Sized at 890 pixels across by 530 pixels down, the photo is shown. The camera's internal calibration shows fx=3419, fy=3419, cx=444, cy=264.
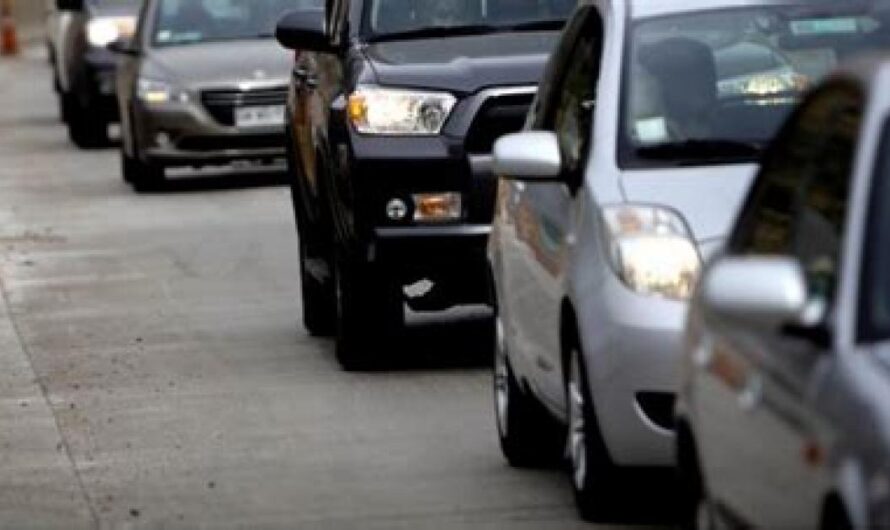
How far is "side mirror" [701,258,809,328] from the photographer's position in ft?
22.0

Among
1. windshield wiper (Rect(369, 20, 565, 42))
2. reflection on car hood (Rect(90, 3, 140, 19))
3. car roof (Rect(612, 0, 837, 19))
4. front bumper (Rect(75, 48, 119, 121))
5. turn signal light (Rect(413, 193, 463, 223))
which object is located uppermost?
car roof (Rect(612, 0, 837, 19))

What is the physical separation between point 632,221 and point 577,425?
64cm

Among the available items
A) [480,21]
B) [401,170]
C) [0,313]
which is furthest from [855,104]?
[0,313]

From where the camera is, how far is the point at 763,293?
6.70 meters

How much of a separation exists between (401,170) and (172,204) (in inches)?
424

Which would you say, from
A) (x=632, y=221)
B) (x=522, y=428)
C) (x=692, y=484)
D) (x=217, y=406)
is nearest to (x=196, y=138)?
(x=217, y=406)

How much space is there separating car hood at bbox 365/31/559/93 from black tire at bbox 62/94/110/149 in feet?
54.6

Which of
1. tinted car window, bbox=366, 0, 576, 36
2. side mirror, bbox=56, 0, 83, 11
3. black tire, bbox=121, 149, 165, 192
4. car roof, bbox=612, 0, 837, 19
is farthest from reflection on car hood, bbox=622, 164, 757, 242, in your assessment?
side mirror, bbox=56, 0, 83, 11

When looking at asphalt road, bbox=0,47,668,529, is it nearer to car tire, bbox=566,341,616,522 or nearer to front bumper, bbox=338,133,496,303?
car tire, bbox=566,341,616,522

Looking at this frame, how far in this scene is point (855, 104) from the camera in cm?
719

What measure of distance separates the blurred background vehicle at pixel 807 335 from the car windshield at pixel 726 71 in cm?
278

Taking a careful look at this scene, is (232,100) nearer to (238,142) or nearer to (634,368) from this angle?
(238,142)

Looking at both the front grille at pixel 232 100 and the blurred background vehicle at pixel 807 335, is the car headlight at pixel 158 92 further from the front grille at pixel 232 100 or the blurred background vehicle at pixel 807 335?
the blurred background vehicle at pixel 807 335

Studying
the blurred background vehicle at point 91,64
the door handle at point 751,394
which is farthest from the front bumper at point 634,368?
the blurred background vehicle at point 91,64
